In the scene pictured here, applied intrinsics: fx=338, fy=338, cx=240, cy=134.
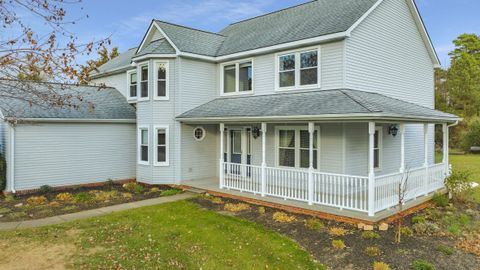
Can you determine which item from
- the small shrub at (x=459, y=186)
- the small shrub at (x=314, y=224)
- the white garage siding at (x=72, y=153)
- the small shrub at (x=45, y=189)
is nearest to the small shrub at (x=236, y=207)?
the small shrub at (x=314, y=224)

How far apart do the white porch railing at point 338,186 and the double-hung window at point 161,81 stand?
469cm

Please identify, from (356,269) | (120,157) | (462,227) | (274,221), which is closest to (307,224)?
(274,221)

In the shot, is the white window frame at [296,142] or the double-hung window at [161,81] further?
the double-hung window at [161,81]

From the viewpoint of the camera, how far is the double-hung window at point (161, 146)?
15494 millimetres

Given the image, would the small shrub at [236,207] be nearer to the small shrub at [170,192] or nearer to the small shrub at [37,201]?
the small shrub at [170,192]

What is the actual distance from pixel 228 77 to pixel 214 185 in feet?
17.7

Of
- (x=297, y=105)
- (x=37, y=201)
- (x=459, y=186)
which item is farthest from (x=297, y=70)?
(x=37, y=201)

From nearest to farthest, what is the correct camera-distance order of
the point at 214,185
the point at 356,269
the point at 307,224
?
the point at 356,269 → the point at 307,224 → the point at 214,185

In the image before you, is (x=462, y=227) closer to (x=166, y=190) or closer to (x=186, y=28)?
(x=166, y=190)

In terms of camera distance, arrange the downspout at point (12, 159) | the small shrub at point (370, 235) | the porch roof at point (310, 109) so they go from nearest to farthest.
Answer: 1. the small shrub at point (370, 235)
2. the porch roof at point (310, 109)
3. the downspout at point (12, 159)

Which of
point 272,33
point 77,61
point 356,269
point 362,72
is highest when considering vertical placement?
point 272,33

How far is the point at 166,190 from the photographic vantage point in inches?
575

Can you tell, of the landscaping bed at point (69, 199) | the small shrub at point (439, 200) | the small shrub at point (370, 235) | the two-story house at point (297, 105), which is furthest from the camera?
the small shrub at point (439, 200)

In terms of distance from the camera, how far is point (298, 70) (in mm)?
13422
